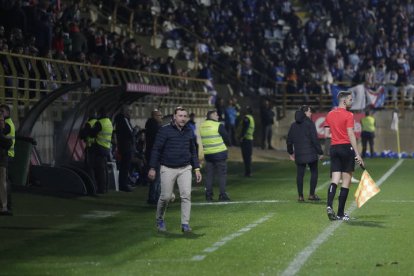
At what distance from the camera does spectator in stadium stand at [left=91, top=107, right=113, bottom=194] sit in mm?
23734

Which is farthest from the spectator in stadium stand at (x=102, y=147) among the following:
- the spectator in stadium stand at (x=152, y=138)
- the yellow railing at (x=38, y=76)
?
the spectator in stadium stand at (x=152, y=138)

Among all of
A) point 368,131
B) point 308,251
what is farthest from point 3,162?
point 368,131

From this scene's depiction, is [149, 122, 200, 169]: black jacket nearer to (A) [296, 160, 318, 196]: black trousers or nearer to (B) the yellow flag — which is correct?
(B) the yellow flag

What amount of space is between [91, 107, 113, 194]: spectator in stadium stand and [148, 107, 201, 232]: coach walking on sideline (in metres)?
8.09

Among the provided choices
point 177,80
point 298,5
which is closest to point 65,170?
point 177,80

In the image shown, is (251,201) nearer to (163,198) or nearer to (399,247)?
(163,198)

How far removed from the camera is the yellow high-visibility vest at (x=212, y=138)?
2189 cm

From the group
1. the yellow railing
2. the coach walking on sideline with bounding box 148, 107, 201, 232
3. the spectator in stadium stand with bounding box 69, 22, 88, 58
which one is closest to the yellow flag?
the coach walking on sideline with bounding box 148, 107, 201, 232

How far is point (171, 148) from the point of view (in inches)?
614

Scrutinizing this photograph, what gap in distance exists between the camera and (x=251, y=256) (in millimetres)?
12945

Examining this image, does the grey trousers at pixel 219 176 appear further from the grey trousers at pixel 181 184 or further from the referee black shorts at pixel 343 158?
the grey trousers at pixel 181 184

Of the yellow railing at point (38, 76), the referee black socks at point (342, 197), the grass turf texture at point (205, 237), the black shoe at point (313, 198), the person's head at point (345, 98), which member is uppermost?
the yellow railing at point (38, 76)

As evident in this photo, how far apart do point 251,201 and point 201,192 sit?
2.94 meters

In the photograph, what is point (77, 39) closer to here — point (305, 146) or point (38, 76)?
point (38, 76)
